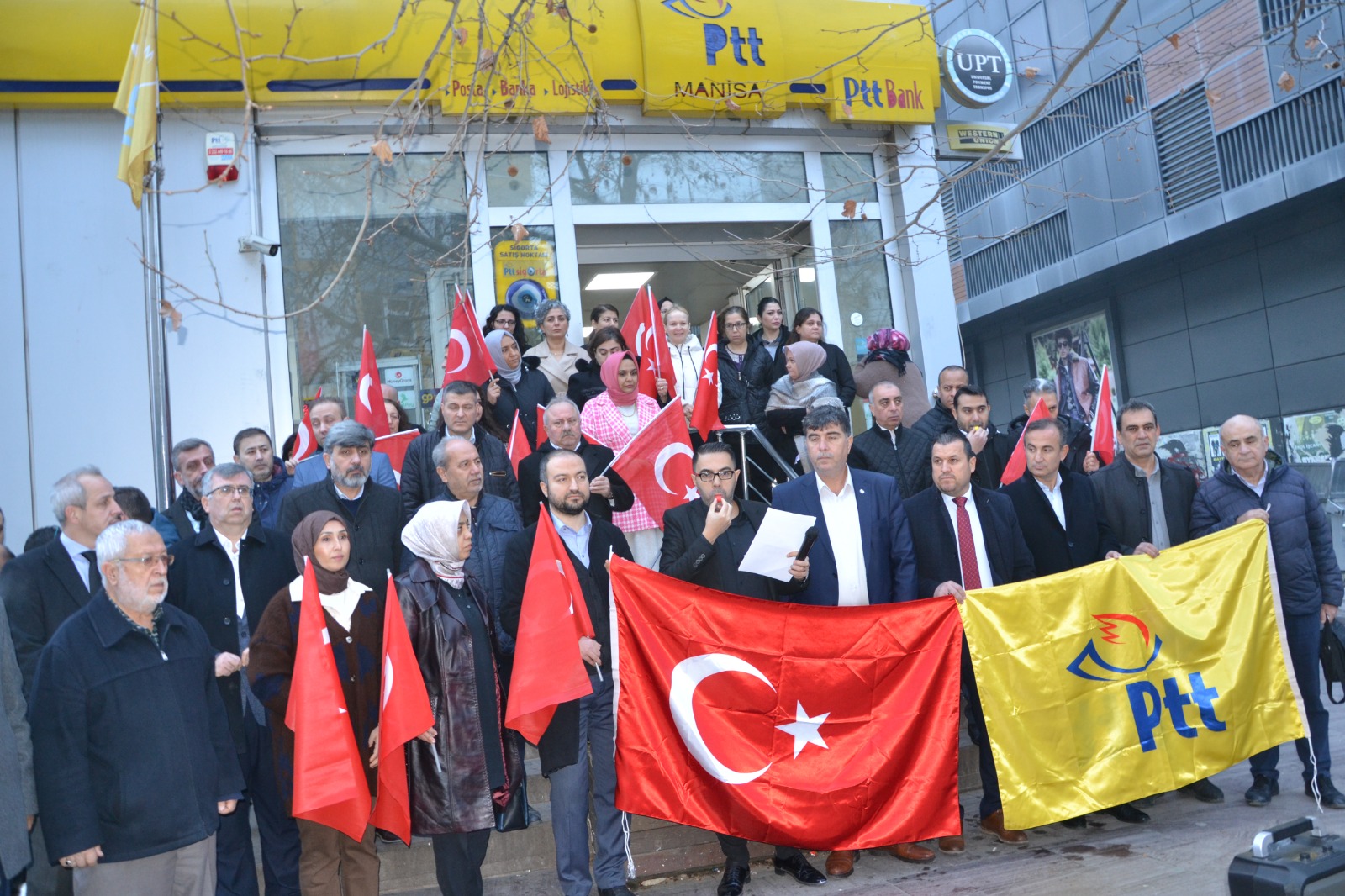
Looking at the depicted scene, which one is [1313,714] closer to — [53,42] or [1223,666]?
[1223,666]

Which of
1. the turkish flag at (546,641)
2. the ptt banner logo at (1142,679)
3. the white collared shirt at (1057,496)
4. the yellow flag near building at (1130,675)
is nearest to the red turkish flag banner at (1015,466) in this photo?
the white collared shirt at (1057,496)

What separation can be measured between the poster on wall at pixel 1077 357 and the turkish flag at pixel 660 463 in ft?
53.4

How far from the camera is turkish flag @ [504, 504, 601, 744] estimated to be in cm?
474

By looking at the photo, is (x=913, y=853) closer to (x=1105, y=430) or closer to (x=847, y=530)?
(x=847, y=530)

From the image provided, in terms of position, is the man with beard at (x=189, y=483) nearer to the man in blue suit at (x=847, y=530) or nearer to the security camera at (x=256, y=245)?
the man in blue suit at (x=847, y=530)

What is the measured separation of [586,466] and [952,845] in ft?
9.20

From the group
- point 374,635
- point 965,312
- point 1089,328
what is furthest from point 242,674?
point 965,312

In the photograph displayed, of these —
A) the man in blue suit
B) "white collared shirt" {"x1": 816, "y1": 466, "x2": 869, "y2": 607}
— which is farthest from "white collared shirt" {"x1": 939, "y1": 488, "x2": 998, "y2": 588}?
"white collared shirt" {"x1": 816, "y1": 466, "x2": 869, "y2": 607}

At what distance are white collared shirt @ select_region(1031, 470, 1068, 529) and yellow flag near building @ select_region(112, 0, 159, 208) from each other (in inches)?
249

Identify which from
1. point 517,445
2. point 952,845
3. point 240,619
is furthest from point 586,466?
point 952,845

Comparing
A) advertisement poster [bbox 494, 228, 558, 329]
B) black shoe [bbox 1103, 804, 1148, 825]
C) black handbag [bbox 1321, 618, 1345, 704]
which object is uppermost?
advertisement poster [bbox 494, 228, 558, 329]

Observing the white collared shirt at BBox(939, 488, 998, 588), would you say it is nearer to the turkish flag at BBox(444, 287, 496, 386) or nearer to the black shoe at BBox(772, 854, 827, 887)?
the black shoe at BBox(772, 854, 827, 887)

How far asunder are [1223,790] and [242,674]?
531cm

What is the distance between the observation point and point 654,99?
33.9 ft
